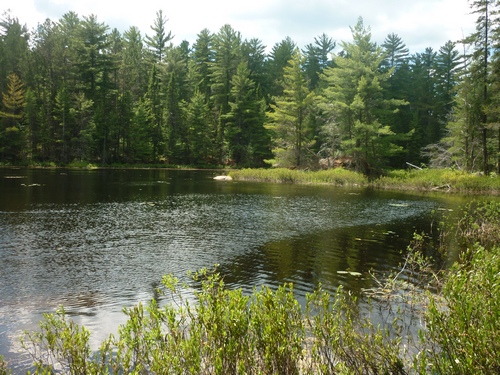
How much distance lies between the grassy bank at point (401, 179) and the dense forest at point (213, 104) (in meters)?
3.56

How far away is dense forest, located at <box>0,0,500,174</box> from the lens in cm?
4522

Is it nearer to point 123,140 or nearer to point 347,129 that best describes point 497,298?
point 347,129

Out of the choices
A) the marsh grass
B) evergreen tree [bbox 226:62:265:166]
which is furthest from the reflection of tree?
evergreen tree [bbox 226:62:265:166]

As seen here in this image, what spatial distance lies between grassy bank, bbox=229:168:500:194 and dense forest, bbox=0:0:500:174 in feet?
11.7

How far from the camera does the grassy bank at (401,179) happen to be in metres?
31.6

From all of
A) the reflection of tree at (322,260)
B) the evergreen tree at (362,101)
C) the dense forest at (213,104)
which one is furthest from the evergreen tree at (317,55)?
the reflection of tree at (322,260)

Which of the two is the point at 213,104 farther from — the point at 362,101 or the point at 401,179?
the point at 401,179

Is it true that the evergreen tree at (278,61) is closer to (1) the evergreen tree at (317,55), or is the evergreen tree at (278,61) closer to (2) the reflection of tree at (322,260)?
(1) the evergreen tree at (317,55)

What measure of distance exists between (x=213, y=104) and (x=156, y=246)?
6327 cm

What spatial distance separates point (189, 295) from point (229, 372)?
15.0 ft

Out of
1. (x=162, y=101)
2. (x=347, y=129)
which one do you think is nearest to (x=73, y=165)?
(x=162, y=101)

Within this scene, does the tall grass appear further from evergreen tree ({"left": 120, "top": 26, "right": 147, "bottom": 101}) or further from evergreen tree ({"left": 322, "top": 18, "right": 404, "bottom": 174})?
evergreen tree ({"left": 120, "top": 26, "right": 147, "bottom": 101})

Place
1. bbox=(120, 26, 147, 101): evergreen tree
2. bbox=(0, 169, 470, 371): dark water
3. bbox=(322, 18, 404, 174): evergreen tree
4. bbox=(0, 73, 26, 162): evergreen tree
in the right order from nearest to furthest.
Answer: bbox=(0, 169, 470, 371): dark water → bbox=(322, 18, 404, 174): evergreen tree → bbox=(0, 73, 26, 162): evergreen tree → bbox=(120, 26, 147, 101): evergreen tree

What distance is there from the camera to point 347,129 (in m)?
45.5
